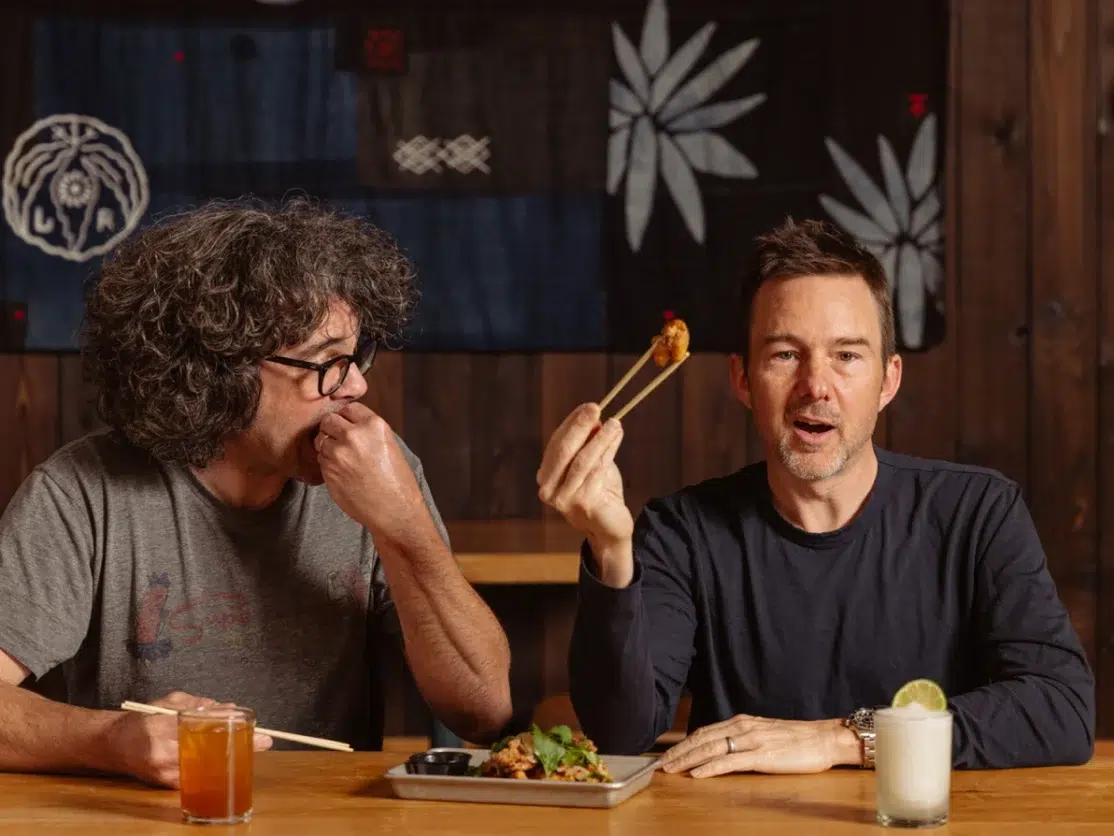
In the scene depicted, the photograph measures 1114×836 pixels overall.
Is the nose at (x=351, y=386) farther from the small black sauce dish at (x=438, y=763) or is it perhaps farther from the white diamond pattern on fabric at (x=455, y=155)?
the white diamond pattern on fabric at (x=455, y=155)

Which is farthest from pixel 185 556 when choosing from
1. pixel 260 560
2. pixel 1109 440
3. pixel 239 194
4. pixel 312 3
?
pixel 1109 440

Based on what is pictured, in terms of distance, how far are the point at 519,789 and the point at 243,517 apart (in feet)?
2.48

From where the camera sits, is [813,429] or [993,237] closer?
[813,429]

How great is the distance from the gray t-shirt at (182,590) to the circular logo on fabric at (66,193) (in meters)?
1.33

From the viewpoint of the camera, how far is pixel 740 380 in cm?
231

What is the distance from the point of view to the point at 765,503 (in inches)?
88.1

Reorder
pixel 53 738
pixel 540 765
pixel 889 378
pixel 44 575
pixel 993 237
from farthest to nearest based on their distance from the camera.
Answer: pixel 993 237 < pixel 889 378 < pixel 44 575 < pixel 53 738 < pixel 540 765

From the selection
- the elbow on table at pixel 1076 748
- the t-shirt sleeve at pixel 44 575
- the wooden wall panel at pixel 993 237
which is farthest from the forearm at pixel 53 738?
the wooden wall panel at pixel 993 237

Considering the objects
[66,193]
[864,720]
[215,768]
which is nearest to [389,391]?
[66,193]

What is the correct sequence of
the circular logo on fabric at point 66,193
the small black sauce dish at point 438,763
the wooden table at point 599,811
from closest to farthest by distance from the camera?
1. the wooden table at point 599,811
2. the small black sauce dish at point 438,763
3. the circular logo on fabric at point 66,193

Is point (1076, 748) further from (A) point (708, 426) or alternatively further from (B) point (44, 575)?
(A) point (708, 426)

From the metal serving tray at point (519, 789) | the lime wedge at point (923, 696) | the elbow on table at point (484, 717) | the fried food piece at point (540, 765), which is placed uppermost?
the lime wedge at point (923, 696)

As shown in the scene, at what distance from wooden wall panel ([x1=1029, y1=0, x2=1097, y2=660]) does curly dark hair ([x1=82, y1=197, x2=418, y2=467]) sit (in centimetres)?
190

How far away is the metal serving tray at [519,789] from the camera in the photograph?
158 centimetres
